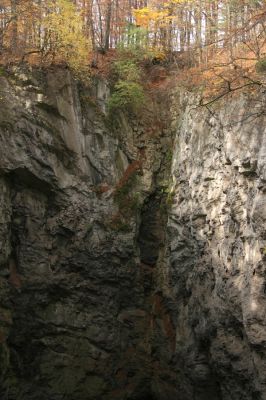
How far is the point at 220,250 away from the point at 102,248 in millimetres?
4643

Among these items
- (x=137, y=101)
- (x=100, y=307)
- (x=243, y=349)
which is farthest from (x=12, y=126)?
(x=243, y=349)

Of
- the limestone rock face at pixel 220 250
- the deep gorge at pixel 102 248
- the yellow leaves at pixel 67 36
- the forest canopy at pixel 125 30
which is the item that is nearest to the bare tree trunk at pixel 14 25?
the forest canopy at pixel 125 30

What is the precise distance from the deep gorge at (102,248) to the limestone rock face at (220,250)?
65mm

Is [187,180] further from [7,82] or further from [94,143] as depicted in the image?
[7,82]

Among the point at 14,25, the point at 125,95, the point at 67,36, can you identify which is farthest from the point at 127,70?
the point at 14,25

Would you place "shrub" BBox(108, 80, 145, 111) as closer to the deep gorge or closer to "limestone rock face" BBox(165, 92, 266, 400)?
the deep gorge

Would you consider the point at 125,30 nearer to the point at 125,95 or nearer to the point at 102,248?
the point at 125,95

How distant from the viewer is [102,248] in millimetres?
15156

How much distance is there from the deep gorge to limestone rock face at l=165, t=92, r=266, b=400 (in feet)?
Answer: 0.21

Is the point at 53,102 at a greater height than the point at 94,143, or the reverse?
the point at 53,102

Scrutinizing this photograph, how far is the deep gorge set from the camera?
13.1 meters

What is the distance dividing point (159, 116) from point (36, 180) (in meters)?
5.57

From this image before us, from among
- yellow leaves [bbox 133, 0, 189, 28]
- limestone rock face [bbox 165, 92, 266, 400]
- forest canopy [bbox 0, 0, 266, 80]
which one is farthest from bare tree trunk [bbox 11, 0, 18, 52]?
limestone rock face [bbox 165, 92, 266, 400]

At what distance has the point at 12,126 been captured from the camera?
14133mm
